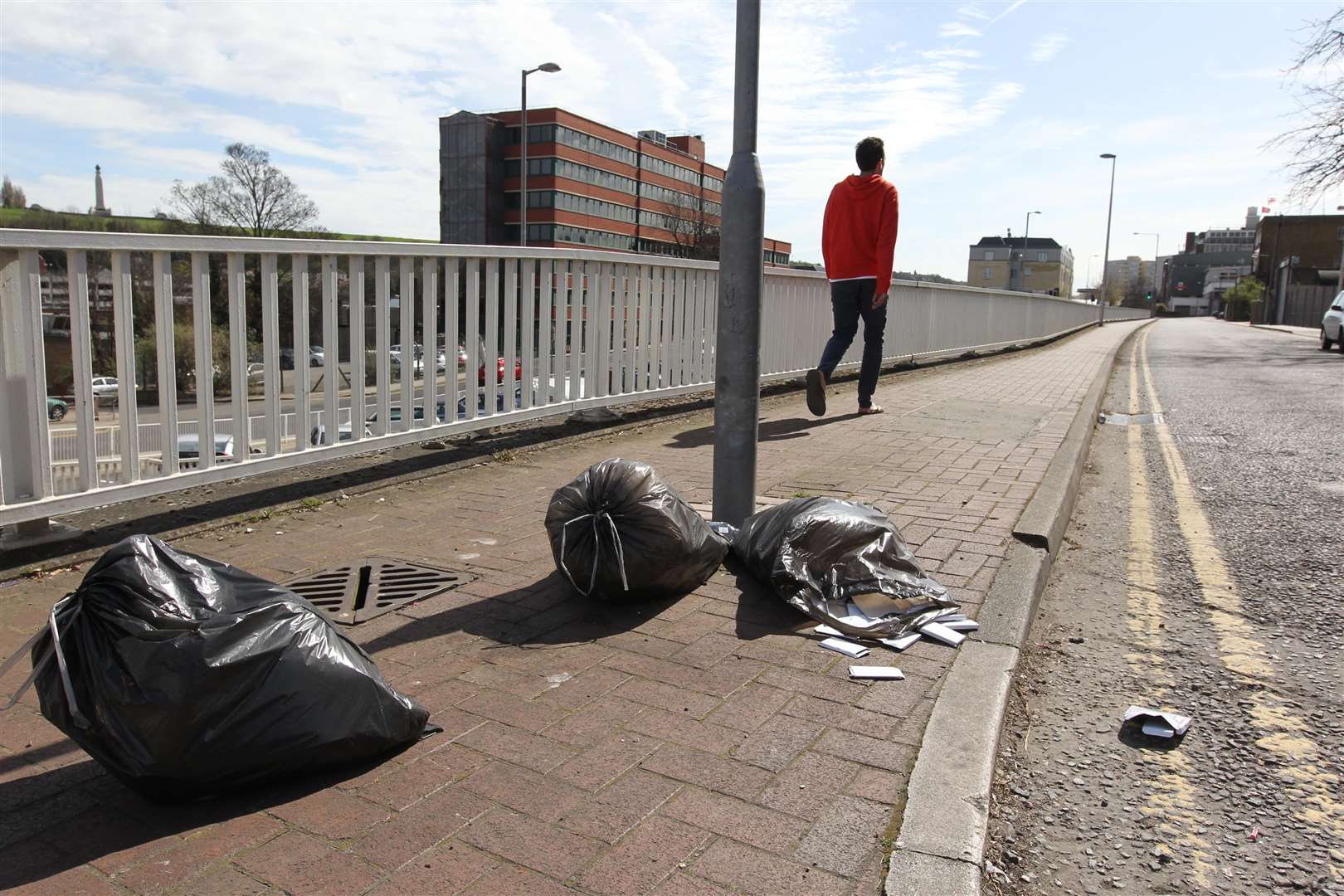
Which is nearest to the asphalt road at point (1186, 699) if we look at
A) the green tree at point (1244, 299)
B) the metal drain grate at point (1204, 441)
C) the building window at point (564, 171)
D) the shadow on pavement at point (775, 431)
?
the metal drain grate at point (1204, 441)

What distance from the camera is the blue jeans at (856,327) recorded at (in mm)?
8117

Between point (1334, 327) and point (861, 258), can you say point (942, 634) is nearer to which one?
point (861, 258)

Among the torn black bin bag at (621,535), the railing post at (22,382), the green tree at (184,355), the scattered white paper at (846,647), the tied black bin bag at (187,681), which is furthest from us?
the green tree at (184,355)

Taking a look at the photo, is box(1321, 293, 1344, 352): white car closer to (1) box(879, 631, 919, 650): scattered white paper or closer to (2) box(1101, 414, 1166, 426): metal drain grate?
(2) box(1101, 414, 1166, 426): metal drain grate

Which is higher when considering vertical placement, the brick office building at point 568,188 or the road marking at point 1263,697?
the brick office building at point 568,188

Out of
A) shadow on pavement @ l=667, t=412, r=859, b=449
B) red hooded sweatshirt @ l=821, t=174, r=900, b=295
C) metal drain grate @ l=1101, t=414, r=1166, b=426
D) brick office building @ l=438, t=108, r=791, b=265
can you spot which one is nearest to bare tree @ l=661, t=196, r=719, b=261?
brick office building @ l=438, t=108, r=791, b=265

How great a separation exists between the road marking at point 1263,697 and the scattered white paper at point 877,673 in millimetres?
1051

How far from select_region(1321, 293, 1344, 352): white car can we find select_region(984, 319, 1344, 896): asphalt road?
20.4 m

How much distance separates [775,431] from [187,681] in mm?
5728

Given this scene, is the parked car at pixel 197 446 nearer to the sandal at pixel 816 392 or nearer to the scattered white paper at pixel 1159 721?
the scattered white paper at pixel 1159 721

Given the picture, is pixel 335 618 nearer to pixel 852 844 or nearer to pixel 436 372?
pixel 852 844

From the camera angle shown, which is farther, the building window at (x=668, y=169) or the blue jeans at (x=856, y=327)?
the building window at (x=668, y=169)

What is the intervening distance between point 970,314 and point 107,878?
1661 centimetres

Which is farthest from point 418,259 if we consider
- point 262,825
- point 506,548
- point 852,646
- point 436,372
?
point 262,825
